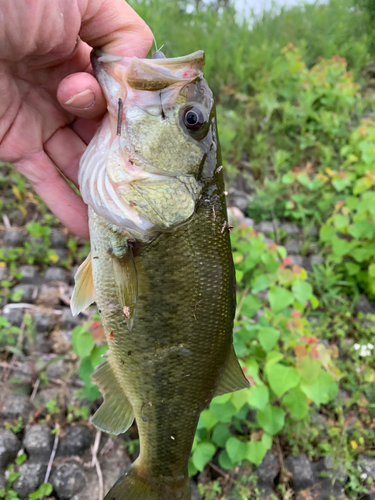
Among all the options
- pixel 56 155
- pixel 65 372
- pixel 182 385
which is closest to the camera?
pixel 182 385

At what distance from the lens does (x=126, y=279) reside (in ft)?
4.31

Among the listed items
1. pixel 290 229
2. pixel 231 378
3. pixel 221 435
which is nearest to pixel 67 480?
pixel 221 435

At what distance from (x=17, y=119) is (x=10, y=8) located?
56 cm

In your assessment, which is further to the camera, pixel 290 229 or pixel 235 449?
pixel 290 229

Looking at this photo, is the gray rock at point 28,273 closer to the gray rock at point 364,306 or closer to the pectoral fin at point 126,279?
the pectoral fin at point 126,279

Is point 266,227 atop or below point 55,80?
below

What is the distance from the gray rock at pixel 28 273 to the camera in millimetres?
2814

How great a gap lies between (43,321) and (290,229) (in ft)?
8.21

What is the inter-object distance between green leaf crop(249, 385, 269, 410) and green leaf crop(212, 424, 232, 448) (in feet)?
1.11

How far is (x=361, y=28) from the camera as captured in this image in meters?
6.01

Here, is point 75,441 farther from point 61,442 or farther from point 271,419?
point 271,419

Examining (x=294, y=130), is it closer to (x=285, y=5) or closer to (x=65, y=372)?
(x=285, y=5)

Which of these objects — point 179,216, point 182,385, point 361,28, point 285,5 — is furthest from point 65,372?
point 361,28

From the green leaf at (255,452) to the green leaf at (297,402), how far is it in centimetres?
25
